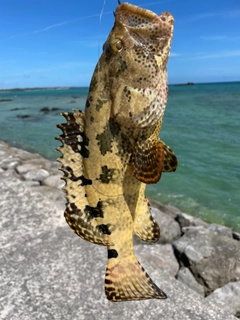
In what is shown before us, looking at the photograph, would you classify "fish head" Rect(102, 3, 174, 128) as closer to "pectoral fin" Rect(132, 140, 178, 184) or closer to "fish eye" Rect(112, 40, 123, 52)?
"fish eye" Rect(112, 40, 123, 52)

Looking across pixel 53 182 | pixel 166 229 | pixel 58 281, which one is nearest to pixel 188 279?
pixel 166 229

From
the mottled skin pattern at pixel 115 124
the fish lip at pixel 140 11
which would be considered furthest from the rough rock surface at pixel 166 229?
the fish lip at pixel 140 11

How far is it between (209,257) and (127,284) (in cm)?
575

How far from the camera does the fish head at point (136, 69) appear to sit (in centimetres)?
212

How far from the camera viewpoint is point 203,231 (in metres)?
8.68

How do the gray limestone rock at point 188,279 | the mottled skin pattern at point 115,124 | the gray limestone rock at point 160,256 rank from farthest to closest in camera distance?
the gray limestone rock at point 160,256 < the gray limestone rock at point 188,279 < the mottled skin pattern at point 115,124

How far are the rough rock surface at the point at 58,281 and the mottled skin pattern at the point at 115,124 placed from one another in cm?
260

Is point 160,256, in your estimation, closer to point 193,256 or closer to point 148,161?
point 193,256

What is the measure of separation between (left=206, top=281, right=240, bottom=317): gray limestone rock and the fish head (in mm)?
5486

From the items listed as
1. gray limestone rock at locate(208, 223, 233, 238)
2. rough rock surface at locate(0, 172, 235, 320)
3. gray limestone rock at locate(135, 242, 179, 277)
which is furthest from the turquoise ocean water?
rough rock surface at locate(0, 172, 235, 320)

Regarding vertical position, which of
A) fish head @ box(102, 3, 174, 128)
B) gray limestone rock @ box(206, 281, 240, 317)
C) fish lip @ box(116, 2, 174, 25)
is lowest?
gray limestone rock @ box(206, 281, 240, 317)

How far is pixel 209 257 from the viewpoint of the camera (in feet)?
25.2

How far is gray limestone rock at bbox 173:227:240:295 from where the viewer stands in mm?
7346

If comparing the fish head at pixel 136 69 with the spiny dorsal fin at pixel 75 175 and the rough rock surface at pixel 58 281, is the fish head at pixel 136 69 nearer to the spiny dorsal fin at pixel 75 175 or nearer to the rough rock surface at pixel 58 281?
the spiny dorsal fin at pixel 75 175
